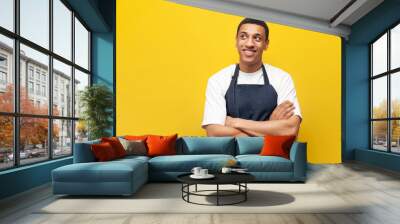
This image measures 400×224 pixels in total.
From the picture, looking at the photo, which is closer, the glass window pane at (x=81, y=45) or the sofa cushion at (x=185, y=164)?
the sofa cushion at (x=185, y=164)

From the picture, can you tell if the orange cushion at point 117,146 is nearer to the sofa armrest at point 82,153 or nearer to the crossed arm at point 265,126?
the sofa armrest at point 82,153

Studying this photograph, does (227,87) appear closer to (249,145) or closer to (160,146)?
(249,145)

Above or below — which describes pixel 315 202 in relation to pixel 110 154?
below

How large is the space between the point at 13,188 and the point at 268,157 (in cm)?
365

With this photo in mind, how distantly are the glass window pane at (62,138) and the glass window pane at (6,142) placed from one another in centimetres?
132

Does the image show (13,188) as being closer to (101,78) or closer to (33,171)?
(33,171)

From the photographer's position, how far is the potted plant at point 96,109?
24.1 feet

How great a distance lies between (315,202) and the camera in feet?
14.5

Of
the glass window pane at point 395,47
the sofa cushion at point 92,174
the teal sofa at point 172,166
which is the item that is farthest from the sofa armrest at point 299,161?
the glass window pane at point 395,47

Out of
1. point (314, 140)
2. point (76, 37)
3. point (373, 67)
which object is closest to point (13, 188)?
point (76, 37)

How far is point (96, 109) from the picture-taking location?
745 cm

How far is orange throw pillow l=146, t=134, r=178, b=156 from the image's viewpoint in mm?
6520

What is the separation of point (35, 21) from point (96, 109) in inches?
90.3

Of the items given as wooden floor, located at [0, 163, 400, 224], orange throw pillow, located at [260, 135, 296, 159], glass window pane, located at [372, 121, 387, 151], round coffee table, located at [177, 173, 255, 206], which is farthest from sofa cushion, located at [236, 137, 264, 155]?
glass window pane, located at [372, 121, 387, 151]
